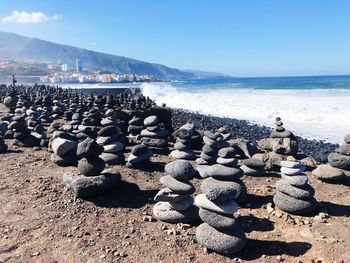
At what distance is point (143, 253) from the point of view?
511 cm

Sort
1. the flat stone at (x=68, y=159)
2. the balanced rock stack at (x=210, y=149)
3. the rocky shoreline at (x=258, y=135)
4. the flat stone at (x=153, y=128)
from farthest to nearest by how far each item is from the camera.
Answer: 1. the rocky shoreline at (x=258, y=135)
2. the flat stone at (x=153, y=128)
3. the flat stone at (x=68, y=159)
4. the balanced rock stack at (x=210, y=149)

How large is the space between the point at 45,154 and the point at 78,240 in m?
5.05

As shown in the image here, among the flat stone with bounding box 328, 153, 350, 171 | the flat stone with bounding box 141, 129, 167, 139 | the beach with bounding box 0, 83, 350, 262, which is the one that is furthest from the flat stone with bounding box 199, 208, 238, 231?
the flat stone with bounding box 141, 129, 167, 139

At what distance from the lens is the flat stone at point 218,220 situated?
5.12 metres

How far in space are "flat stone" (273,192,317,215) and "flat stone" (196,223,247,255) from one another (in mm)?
1467

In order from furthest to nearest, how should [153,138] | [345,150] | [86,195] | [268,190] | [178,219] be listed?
[153,138]
[345,150]
[268,190]
[86,195]
[178,219]

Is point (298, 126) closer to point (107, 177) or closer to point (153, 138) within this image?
point (153, 138)

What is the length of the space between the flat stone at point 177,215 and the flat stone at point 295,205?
1479 mm

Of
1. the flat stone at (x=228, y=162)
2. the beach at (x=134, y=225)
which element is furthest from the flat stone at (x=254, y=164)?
the flat stone at (x=228, y=162)

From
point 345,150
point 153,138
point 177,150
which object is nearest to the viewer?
point 345,150

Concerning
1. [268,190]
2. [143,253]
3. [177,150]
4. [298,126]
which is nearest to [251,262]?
[143,253]

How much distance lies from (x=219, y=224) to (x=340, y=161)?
160 inches

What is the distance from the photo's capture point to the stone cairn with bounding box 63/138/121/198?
6668 millimetres

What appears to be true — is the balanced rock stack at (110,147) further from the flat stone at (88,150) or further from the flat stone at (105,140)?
the flat stone at (88,150)
